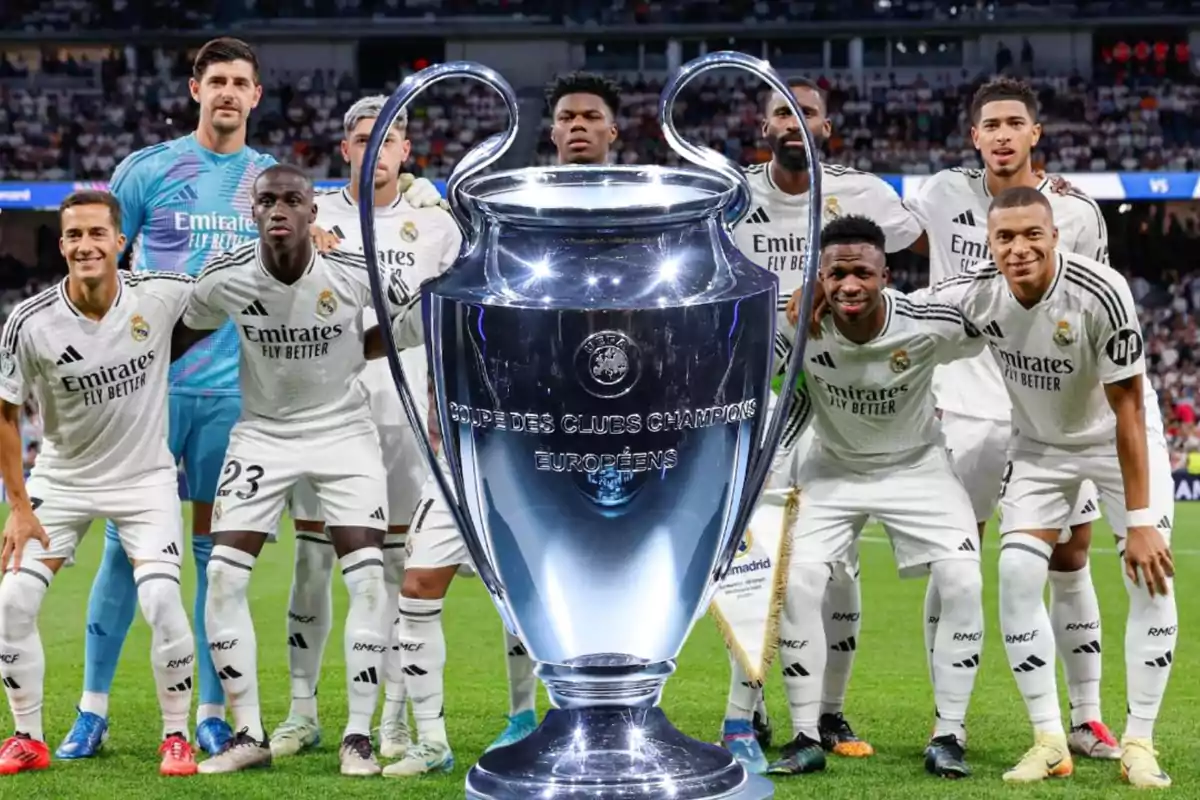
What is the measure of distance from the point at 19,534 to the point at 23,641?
0.35 metres

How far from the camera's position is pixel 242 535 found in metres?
4.17

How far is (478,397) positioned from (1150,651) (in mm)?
2407

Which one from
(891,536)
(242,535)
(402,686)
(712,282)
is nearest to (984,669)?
(891,536)

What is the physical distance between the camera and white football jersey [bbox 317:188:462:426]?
484 cm

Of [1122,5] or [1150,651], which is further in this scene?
[1122,5]

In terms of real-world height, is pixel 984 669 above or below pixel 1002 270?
below

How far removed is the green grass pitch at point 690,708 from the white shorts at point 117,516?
548mm

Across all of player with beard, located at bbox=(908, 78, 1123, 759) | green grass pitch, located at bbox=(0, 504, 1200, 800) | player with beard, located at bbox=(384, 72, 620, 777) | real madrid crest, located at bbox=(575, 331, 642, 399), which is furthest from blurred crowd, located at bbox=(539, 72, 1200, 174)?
real madrid crest, located at bbox=(575, 331, 642, 399)

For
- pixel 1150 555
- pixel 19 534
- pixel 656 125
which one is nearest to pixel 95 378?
pixel 19 534

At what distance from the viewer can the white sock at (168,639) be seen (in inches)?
165

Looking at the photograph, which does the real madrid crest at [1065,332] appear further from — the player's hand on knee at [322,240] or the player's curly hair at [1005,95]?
the player's hand on knee at [322,240]

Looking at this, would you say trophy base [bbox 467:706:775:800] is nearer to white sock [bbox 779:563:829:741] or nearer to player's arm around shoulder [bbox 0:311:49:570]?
white sock [bbox 779:563:829:741]

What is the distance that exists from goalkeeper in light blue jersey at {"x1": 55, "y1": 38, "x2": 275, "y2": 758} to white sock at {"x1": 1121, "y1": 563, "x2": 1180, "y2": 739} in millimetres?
2387

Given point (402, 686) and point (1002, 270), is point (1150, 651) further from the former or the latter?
point (402, 686)
